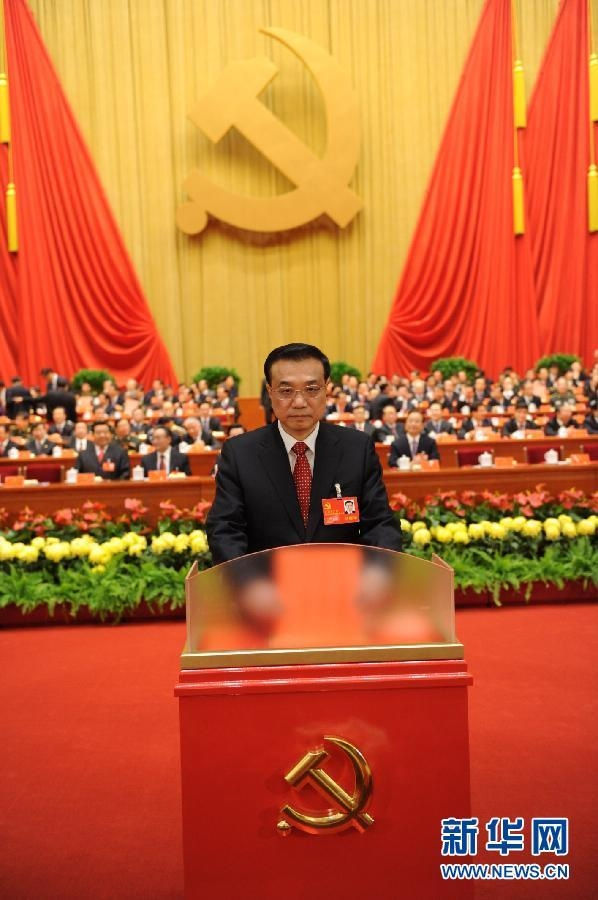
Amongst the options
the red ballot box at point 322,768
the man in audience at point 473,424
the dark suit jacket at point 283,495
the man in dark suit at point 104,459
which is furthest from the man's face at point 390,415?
the red ballot box at point 322,768

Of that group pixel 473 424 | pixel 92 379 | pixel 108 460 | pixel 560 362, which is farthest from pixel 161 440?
pixel 560 362

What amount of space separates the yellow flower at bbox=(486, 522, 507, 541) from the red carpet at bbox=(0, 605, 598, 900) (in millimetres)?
665

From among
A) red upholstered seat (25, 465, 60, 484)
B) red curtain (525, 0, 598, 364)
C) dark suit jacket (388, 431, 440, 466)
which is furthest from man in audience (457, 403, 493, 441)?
red curtain (525, 0, 598, 364)

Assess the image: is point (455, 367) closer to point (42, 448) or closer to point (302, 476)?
point (42, 448)

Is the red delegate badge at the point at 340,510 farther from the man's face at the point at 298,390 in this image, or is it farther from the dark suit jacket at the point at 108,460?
the dark suit jacket at the point at 108,460

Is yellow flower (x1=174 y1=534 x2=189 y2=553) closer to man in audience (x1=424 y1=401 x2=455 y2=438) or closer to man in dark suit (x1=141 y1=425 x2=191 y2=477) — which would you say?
man in dark suit (x1=141 y1=425 x2=191 y2=477)

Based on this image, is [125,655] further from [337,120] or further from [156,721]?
[337,120]

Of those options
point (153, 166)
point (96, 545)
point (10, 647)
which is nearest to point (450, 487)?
point (96, 545)

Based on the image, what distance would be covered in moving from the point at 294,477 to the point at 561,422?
7329 millimetres

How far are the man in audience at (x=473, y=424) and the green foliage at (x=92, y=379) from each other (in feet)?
19.7

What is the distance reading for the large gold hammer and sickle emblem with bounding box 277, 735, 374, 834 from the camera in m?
1.27

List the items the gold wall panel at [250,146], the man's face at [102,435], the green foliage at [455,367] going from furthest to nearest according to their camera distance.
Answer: the gold wall panel at [250,146], the green foliage at [455,367], the man's face at [102,435]

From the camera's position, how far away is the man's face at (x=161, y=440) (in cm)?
682

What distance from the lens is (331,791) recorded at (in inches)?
50.1
